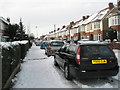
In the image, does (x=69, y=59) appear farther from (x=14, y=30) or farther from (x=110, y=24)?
(x=14, y=30)

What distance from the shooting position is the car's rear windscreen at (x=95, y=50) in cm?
586

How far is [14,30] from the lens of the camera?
3953cm

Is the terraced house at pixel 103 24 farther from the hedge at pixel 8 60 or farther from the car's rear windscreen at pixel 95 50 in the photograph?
the hedge at pixel 8 60

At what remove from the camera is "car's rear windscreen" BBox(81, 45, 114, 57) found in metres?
5.86

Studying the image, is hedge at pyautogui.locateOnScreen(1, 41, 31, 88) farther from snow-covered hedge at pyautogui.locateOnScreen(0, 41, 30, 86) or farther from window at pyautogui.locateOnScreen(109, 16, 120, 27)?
window at pyautogui.locateOnScreen(109, 16, 120, 27)

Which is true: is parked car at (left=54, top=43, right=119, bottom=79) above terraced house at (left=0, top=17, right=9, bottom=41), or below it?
below

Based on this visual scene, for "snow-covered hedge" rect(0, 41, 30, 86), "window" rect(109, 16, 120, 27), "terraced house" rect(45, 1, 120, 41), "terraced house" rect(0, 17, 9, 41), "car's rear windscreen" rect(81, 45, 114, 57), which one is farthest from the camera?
"terraced house" rect(0, 17, 9, 41)

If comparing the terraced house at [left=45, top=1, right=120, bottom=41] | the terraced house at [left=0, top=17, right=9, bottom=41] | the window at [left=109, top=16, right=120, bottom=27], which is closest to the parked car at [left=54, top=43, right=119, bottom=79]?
the terraced house at [left=45, top=1, right=120, bottom=41]

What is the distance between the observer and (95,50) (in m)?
6.02

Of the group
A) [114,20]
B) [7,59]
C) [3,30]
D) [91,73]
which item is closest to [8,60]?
[7,59]

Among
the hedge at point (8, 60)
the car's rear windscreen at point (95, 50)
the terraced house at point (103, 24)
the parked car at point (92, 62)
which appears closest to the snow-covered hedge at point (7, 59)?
the hedge at point (8, 60)

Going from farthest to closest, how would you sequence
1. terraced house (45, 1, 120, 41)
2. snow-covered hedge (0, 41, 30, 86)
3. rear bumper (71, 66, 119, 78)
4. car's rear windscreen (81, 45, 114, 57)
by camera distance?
1. terraced house (45, 1, 120, 41)
2. car's rear windscreen (81, 45, 114, 57)
3. rear bumper (71, 66, 119, 78)
4. snow-covered hedge (0, 41, 30, 86)

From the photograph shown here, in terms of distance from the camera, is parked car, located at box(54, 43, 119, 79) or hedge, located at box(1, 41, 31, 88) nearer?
hedge, located at box(1, 41, 31, 88)

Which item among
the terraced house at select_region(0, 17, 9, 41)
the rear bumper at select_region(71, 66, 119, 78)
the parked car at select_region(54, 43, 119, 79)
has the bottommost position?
the rear bumper at select_region(71, 66, 119, 78)
